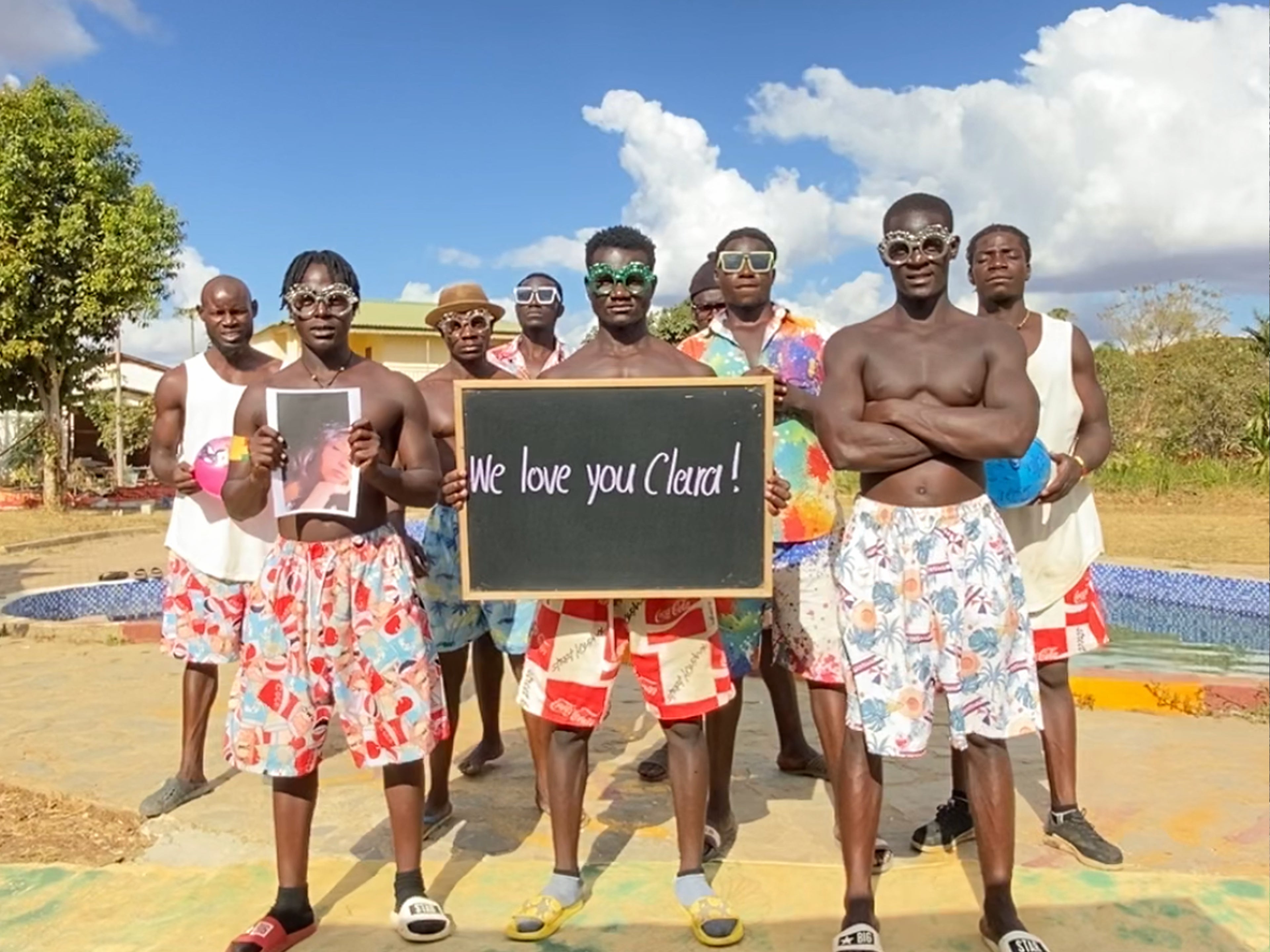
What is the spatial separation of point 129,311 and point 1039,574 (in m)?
18.0

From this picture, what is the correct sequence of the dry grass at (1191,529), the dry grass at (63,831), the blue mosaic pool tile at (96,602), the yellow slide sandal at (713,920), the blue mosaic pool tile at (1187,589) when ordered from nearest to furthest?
the yellow slide sandal at (713,920) < the dry grass at (63,831) < the blue mosaic pool tile at (96,602) < the blue mosaic pool tile at (1187,589) < the dry grass at (1191,529)

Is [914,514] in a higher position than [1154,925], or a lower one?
higher

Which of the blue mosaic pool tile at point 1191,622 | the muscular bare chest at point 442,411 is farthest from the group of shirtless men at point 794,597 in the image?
the blue mosaic pool tile at point 1191,622

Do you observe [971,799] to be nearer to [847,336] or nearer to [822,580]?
[822,580]

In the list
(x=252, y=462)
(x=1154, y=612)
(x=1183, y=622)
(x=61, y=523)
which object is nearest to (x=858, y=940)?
(x=252, y=462)

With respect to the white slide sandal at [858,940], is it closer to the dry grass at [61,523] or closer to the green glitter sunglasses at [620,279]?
the green glitter sunglasses at [620,279]

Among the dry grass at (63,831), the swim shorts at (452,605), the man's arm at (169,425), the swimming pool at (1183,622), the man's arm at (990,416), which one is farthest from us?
the swimming pool at (1183,622)

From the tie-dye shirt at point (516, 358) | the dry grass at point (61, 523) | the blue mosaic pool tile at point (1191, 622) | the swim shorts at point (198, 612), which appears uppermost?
the tie-dye shirt at point (516, 358)

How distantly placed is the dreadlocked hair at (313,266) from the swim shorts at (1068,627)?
2660 millimetres

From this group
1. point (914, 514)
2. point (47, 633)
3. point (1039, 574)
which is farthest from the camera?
point (47, 633)

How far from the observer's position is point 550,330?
4684 mm

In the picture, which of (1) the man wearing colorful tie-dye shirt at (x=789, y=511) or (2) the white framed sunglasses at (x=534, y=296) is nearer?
(1) the man wearing colorful tie-dye shirt at (x=789, y=511)

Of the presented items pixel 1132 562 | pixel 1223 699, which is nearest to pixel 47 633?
pixel 1223 699

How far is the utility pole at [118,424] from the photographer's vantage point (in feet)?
78.3
